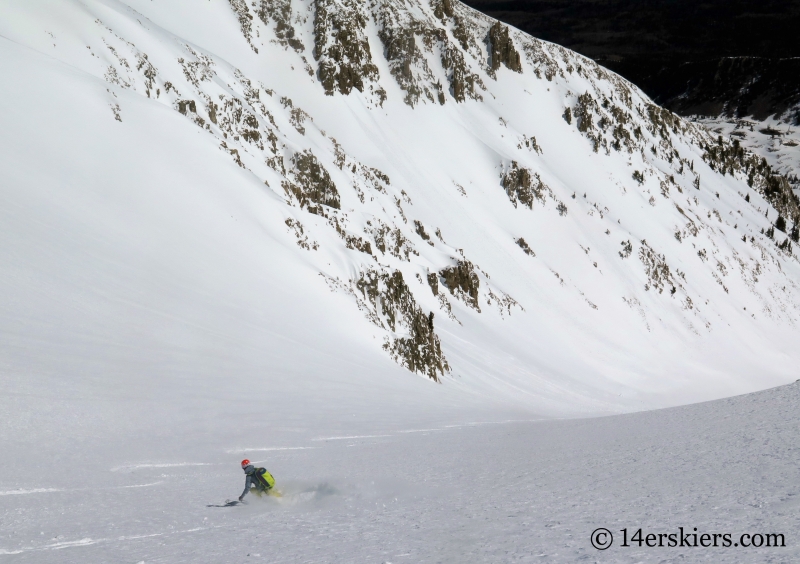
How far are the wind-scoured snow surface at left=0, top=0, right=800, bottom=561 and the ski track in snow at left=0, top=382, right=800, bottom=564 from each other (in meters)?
0.19

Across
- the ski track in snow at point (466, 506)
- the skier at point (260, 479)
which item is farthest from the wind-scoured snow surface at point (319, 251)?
the skier at point (260, 479)

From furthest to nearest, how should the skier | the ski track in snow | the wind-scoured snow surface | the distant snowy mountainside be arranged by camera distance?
the distant snowy mountainside, the wind-scoured snow surface, the skier, the ski track in snow

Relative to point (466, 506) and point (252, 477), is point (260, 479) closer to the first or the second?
point (252, 477)

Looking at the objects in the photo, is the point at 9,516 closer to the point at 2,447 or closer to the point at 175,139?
the point at 2,447

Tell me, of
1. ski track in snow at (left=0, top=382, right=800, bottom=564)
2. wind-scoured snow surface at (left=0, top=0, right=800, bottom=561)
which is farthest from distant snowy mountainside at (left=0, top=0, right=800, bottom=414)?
ski track in snow at (left=0, top=382, right=800, bottom=564)

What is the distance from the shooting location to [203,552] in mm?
6500

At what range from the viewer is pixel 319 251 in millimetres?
35500

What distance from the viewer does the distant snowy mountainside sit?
25.2 metres

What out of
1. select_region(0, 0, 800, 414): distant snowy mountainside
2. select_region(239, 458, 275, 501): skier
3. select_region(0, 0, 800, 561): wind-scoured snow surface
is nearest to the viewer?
select_region(239, 458, 275, 501): skier

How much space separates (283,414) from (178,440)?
4.13 metres

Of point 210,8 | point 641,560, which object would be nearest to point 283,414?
point 641,560

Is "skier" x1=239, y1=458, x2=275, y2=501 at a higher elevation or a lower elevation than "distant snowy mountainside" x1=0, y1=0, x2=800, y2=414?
lower

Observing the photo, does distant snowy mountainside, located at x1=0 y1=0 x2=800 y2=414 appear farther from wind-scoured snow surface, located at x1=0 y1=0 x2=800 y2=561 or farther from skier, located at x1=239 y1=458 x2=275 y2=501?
skier, located at x1=239 y1=458 x2=275 y2=501

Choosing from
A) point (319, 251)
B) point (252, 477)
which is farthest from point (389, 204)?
point (252, 477)
